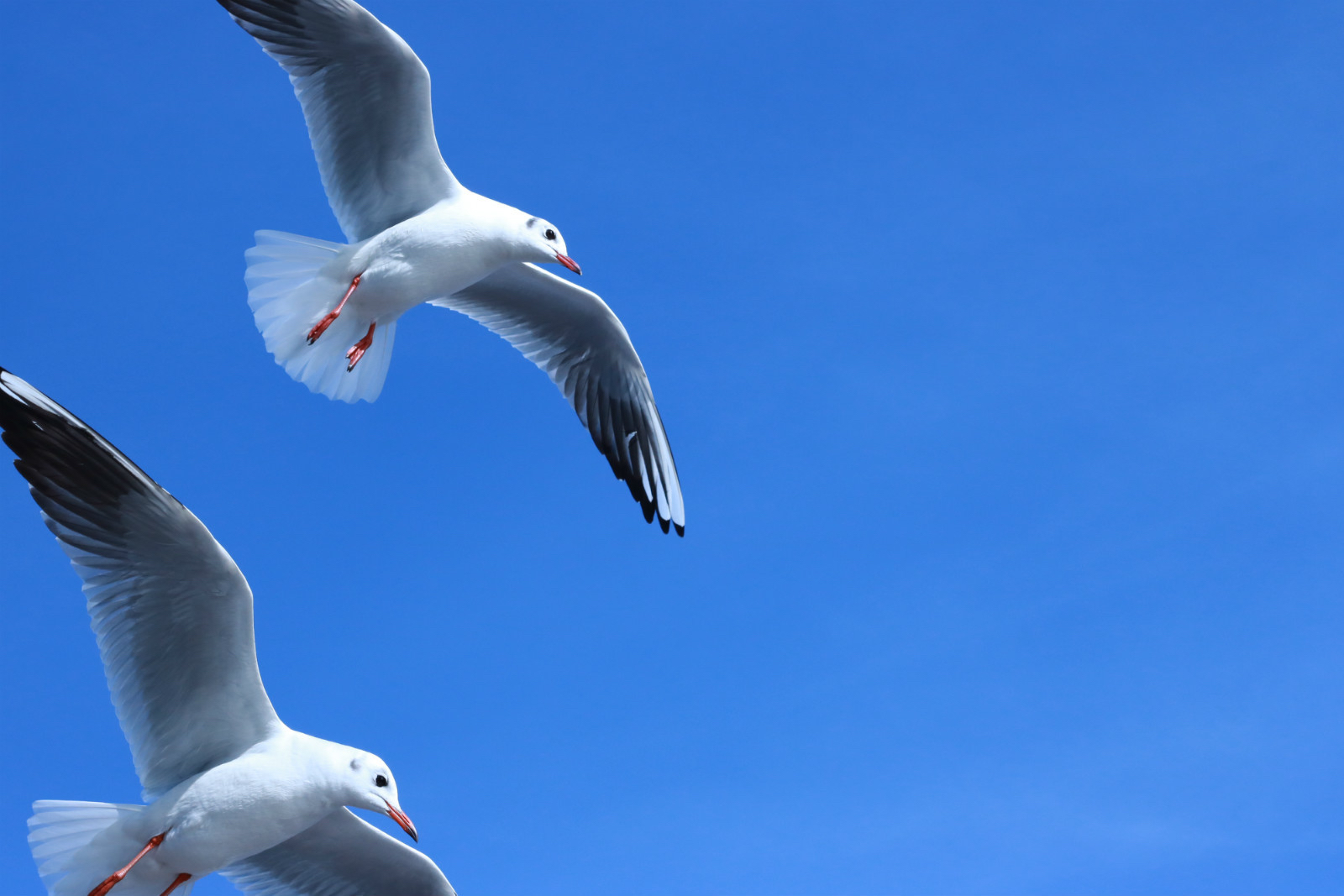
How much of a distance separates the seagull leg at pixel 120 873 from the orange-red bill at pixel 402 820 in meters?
0.77

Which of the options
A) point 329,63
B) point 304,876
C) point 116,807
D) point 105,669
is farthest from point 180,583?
point 329,63

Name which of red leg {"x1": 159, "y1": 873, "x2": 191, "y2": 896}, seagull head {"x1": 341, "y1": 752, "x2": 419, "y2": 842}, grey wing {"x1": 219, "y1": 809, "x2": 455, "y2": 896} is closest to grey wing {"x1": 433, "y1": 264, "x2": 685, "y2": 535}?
grey wing {"x1": 219, "y1": 809, "x2": 455, "y2": 896}

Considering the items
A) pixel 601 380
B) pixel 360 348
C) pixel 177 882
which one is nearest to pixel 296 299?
pixel 360 348

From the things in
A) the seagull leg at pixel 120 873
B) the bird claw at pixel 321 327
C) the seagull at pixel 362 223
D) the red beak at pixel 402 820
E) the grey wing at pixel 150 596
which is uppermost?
the seagull at pixel 362 223

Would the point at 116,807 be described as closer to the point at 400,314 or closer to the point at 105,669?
the point at 105,669

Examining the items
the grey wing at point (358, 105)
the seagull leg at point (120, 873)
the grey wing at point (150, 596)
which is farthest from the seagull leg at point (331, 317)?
the seagull leg at point (120, 873)

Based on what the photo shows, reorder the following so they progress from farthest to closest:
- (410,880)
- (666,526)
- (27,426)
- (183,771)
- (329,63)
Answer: (666,526) → (329,63) → (410,880) → (183,771) → (27,426)

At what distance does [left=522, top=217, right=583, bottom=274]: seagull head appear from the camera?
6.45 m

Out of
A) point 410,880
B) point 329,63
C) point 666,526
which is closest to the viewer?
point 410,880

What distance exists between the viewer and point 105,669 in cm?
514

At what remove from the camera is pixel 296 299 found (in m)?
6.45

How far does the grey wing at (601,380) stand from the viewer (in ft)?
25.1

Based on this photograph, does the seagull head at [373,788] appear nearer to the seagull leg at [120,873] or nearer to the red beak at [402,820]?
the red beak at [402,820]

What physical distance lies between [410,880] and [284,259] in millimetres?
2634
